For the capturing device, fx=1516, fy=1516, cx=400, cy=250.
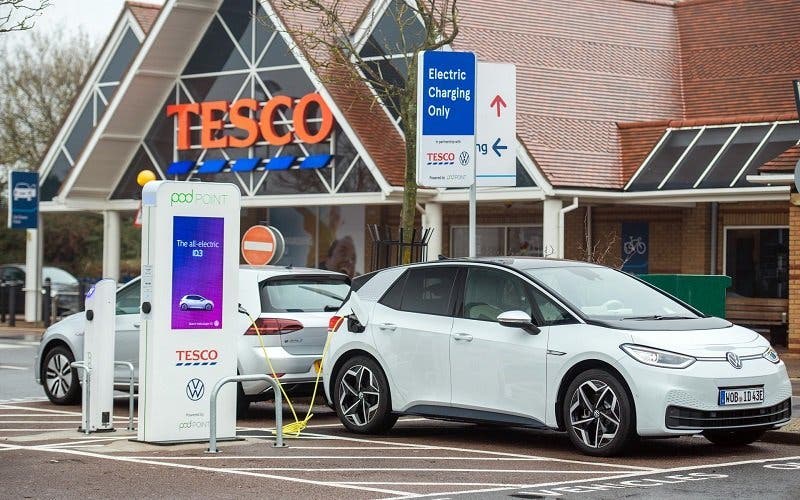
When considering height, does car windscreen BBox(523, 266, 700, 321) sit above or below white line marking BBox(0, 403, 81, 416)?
above

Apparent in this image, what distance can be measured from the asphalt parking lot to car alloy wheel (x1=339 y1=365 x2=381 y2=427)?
0.21 meters

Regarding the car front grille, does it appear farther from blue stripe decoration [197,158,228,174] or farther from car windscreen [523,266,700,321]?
blue stripe decoration [197,158,228,174]

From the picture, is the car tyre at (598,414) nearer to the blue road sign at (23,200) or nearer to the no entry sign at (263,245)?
the no entry sign at (263,245)

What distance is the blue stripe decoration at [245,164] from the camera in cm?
3309

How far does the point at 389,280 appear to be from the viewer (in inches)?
558

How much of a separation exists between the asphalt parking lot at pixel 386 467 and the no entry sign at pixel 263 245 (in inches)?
283

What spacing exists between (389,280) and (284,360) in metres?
1.59

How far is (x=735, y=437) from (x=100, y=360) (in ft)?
18.8

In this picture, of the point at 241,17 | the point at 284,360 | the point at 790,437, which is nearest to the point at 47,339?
the point at 284,360

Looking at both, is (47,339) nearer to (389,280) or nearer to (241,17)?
(389,280)

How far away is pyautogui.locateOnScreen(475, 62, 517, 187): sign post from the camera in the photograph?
1638 centimetres

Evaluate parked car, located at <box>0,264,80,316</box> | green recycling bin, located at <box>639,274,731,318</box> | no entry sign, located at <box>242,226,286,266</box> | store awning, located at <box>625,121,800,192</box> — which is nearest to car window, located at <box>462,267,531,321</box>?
green recycling bin, located at <box>639,274,731,318</box>

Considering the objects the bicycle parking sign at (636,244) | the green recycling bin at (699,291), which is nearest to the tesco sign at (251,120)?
the bicycle parking sign at (636,244)

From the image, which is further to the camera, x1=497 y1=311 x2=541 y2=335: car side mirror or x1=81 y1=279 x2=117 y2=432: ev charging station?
x1=81 y1=279 x2=117 y2=432: ev charging station
